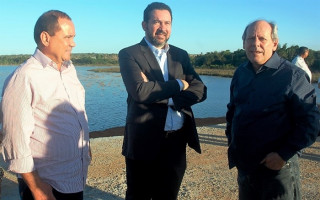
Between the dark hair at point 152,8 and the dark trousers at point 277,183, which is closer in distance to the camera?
the dark trousers at point 277,183

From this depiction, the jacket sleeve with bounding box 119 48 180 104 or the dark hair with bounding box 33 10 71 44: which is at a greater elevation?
the dark hair with bounding box 33 10 71 44

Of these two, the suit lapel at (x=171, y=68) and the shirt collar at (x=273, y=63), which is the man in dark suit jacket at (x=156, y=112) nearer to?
the suit lapel at (x=171, y=68)

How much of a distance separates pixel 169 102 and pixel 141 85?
32cm

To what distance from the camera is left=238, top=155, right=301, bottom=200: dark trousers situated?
2518mm

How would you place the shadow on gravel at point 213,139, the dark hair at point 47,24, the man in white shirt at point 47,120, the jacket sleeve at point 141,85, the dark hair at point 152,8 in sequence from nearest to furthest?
the man in white shirt at point 47,120 < the dark hair at point 47,24 < the jacket sleeve at point 141,85 < the dark hair at point 152,8 < the shadow on gravel at point 213,139

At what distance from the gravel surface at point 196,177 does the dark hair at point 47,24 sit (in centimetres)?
292

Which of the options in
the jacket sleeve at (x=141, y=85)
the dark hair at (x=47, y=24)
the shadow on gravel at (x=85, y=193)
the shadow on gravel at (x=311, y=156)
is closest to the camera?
the dark hair at (x=47, y=24)

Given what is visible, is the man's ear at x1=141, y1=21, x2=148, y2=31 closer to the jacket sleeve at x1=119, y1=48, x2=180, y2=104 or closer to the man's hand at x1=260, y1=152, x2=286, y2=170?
the jacket sleeve at x1=119, y1=48, x2=180, y2=104

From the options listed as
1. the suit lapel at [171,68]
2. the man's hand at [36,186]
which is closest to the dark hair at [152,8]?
the suit lapel at [171,68]

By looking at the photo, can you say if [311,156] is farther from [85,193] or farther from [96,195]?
[85,193]

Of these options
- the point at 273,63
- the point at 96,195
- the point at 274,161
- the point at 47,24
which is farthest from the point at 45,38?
the point at 96,195

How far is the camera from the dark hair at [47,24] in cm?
221

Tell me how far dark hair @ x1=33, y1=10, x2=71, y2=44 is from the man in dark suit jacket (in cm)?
94

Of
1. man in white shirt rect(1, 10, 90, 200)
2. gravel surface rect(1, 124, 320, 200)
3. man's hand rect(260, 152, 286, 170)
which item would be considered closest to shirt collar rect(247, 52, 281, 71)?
man's hand rect(260, 152, 286, 170)
